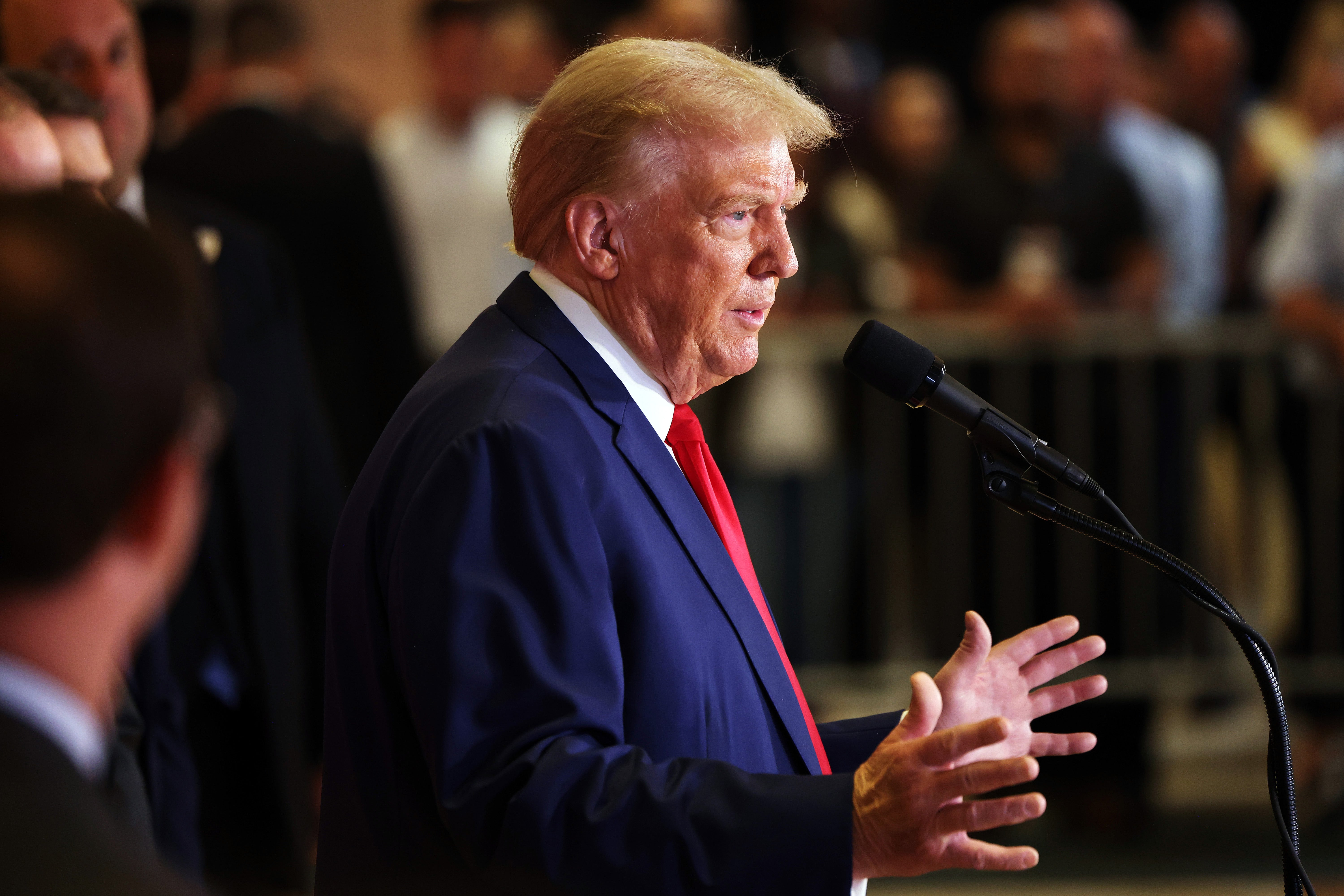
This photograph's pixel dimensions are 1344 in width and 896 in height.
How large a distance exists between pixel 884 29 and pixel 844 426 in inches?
172

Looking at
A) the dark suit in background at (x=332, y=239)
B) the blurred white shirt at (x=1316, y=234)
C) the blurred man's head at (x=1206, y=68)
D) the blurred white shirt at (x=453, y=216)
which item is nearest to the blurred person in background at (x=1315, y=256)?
the blurred white shirt at (x=1316, y=234)

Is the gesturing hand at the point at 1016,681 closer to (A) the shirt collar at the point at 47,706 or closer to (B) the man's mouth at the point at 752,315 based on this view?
(B) the man's mouth at the point at 752,315

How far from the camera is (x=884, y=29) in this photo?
29.7 ft

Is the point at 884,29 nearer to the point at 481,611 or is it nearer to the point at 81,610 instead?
the point at 481,611

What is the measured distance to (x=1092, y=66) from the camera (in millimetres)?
5578

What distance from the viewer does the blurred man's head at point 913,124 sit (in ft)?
20.2

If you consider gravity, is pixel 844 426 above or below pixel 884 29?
below

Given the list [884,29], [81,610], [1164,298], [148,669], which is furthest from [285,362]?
[884,29]

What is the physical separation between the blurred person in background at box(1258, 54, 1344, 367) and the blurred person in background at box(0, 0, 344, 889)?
3.25m

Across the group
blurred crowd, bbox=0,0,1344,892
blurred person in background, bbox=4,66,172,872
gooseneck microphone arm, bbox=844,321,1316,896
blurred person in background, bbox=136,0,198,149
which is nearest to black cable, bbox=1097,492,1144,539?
gooseneck microphone arm, bbox=844,321,1316,896

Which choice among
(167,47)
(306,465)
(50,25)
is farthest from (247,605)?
(167,47)

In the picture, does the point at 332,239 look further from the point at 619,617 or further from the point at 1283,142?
the point at 1283,142

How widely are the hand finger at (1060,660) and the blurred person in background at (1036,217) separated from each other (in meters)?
3.29

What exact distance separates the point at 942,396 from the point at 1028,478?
142mm
